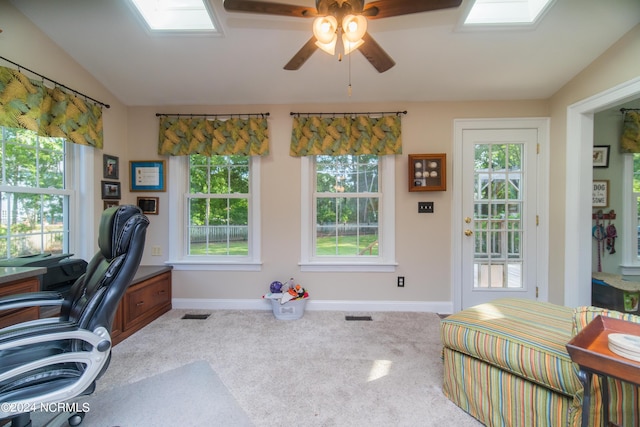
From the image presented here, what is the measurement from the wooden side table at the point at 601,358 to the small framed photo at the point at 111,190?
3656 millimetres

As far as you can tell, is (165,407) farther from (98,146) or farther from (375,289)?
(98,146)

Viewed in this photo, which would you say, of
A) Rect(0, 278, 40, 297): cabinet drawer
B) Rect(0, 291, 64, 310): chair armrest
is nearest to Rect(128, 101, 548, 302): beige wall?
Rect(0, 278, 40, 297): cabinet drawer

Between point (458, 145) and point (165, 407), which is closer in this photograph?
point (165, 407)

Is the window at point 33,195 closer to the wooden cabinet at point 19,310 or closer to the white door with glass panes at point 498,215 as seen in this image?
the wooden cabinet at point 19,310

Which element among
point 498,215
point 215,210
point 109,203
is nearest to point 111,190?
point 109,203

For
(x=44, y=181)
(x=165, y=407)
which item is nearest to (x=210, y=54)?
(x=44, y=181)

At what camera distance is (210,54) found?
2342 mm

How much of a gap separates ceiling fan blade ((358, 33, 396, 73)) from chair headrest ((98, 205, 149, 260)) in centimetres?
156

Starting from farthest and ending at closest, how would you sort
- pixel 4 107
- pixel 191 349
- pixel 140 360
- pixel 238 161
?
pixel 238 161
pixel 191 349
pixel 140 360
pixel 4 107

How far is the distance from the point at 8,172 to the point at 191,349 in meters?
1.97

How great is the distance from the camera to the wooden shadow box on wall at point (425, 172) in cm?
279

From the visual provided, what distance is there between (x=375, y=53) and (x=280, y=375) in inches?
87.9

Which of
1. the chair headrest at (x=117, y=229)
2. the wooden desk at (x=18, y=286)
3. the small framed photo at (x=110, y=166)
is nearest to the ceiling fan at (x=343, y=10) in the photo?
the chair headrest at (x=117, y=229)

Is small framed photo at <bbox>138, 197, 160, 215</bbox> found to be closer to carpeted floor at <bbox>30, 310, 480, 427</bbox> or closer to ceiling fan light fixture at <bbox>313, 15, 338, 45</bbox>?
carpeted floor at <bbox>30, 310, 480, 427</bbox>
